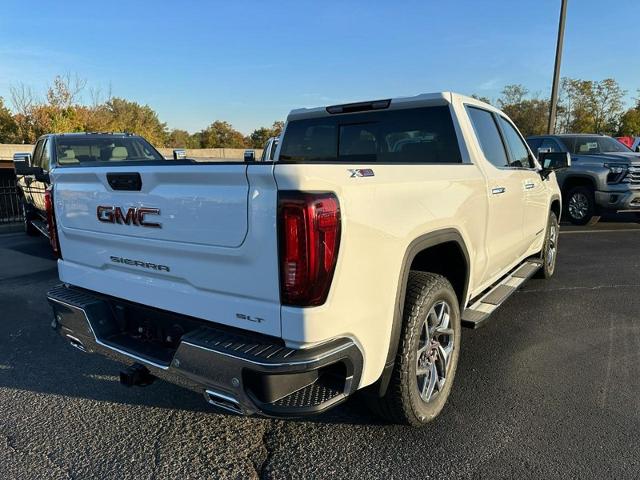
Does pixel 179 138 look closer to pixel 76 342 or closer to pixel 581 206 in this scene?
pixel 581 206

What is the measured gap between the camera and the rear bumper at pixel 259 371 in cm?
206

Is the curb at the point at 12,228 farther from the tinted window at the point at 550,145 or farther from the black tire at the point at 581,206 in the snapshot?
the black tire at the point at 581,206

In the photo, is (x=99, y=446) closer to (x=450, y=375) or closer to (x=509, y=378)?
(x=450, y=375)

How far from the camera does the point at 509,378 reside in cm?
352

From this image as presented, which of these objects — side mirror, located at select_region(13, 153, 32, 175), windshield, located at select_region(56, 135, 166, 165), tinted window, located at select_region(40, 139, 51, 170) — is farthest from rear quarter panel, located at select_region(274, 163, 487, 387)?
tinted window, located at select_region(40, 139, 51, 170)

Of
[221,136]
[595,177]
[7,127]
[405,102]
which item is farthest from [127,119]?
[405,102]

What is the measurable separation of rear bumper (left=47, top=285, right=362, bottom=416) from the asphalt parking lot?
58 centimetres

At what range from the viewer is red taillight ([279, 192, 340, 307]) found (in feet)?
6.47

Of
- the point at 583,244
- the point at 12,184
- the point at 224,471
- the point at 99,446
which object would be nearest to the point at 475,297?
the point at 224,471

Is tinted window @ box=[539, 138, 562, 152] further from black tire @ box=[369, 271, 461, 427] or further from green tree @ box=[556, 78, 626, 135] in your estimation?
green tree @ box=[556, 78, 626, 135]

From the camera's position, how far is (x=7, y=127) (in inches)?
1146

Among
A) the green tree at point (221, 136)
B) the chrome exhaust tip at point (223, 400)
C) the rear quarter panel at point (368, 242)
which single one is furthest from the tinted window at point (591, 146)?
the green tree at point (221, 136)

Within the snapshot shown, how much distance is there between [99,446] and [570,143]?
11.5 metres

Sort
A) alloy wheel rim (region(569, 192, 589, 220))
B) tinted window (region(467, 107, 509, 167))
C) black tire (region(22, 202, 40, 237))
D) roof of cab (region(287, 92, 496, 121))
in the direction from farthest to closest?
alloy wheel rim (region(569, 192, 589, 220))
black tire (region(22, 202, 40, 237))
tinted window (region(467, 107, 509, 167))
roof of cab (region(287, 92, 496, 121))
